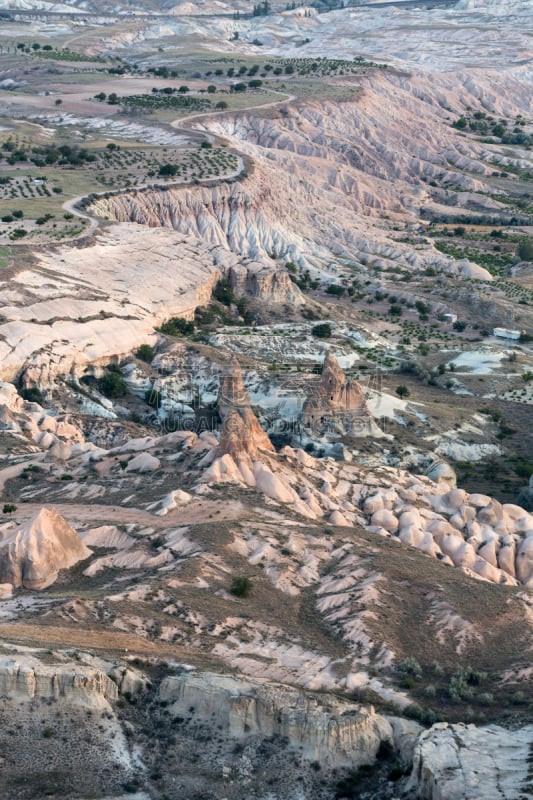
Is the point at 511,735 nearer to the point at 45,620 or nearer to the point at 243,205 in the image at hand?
the point at 45,620

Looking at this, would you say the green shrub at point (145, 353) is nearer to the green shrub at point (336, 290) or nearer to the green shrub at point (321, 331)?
the green shrub at point (321, 331)

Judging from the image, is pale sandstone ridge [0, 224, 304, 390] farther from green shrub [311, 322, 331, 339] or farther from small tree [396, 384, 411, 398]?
small tree [396, 384, 411, 398]

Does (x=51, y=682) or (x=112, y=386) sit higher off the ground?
(x=51, y=682)

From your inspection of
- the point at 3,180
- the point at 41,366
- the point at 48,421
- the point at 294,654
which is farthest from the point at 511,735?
the point at 3,180

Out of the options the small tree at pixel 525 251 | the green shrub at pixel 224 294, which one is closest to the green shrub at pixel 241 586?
the green shrub at pixel 224 294

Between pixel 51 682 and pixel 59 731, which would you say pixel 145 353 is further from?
pixel 59 731

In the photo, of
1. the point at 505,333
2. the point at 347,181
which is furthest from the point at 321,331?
the point at 347,181
